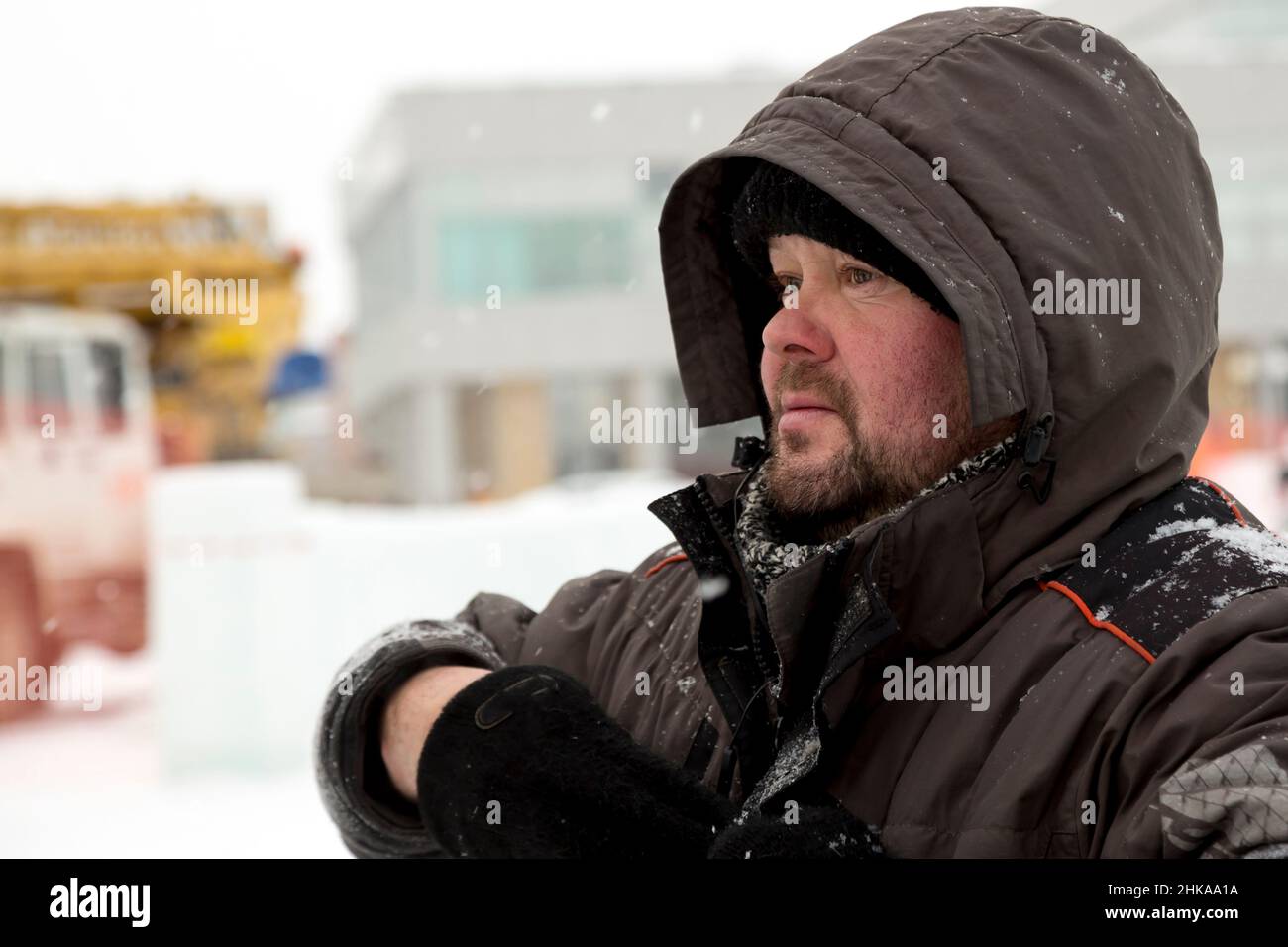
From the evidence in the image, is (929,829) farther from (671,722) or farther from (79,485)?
(79,485)

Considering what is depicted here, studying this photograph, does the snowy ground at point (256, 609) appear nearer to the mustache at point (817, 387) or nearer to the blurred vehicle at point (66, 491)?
the blurred vehicle at point (66, 491)

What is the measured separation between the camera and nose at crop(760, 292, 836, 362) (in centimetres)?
→ 158

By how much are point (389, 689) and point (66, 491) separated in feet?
22.6

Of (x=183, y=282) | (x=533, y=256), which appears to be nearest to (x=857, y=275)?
(x=183, y=282)

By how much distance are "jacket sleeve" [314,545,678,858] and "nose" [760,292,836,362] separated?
0.51m

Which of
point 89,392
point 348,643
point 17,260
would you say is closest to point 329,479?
point 17,260

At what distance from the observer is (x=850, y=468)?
1.54 meters

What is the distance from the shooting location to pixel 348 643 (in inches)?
212

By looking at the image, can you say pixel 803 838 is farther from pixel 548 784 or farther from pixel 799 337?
pixel 799 337

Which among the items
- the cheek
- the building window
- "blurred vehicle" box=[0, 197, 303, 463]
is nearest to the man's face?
the cheek

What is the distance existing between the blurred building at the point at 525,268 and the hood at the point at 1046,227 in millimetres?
19274

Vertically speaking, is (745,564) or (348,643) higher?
(745,564)

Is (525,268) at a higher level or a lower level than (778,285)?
higher
